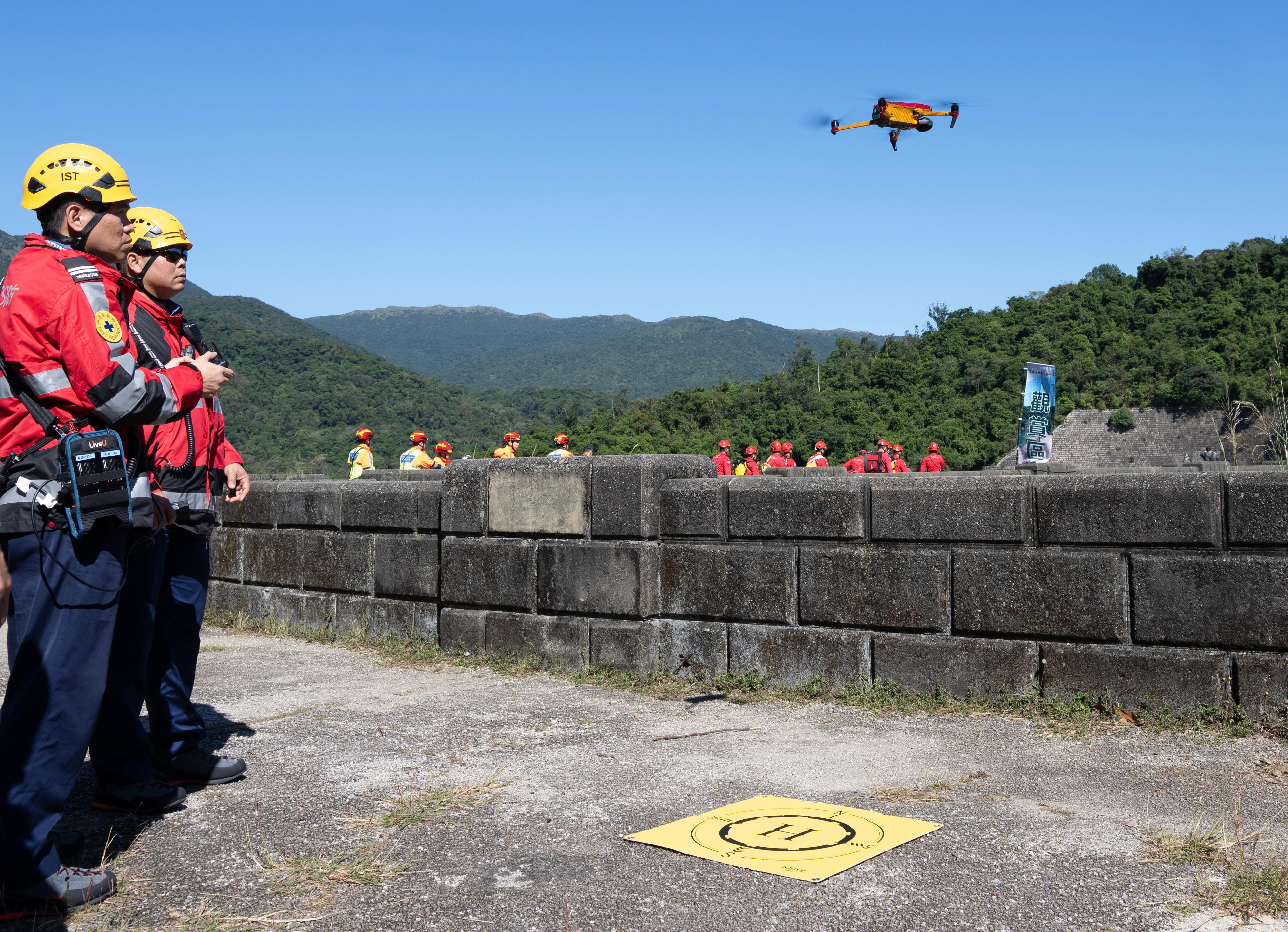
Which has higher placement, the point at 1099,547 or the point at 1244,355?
the point at 1244,355

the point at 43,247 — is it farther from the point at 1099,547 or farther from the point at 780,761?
the point at 1099,547

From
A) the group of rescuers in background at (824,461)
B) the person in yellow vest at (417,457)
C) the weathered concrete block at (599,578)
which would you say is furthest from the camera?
the group of rescuers in background at (824,461)

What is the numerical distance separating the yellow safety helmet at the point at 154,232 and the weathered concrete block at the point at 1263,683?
466cm

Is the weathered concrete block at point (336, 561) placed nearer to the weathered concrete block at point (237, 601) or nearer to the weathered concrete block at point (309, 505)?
the weathered concrete block at point (309, 505)

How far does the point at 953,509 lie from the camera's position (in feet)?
17.3

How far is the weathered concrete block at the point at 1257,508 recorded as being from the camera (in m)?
4.62

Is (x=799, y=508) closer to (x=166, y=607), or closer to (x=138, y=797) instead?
(x=166, y=607)

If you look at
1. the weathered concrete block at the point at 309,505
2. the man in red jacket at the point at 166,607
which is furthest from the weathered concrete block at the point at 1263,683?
the weathered concrete block at the point at 309,505

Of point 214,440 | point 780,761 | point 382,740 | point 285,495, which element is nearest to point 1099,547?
point 780,761

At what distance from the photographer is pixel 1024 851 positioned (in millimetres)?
3293

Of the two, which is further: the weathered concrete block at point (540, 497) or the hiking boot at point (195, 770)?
the weathered concrete block at point (540, 497)

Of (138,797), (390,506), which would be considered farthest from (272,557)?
(138,797)

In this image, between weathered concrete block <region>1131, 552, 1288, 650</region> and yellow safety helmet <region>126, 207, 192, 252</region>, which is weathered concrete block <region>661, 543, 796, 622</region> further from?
yellow safety helmet <region>126, 207, 192, 252</region>

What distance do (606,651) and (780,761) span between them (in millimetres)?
1880
